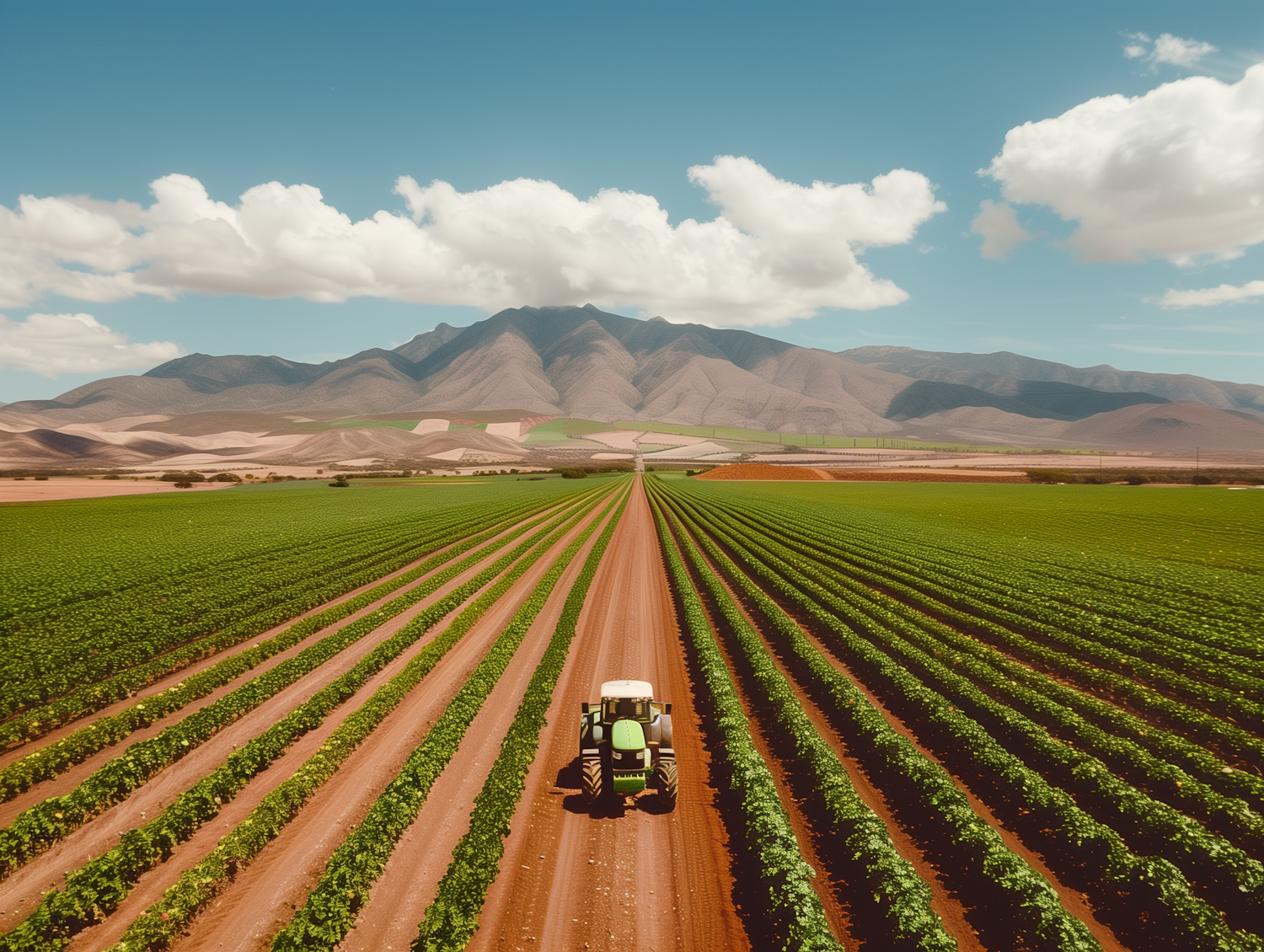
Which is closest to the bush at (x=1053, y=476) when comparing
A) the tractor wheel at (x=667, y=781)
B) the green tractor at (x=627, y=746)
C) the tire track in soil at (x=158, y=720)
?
the tire track in soil at (x=158, y=720)

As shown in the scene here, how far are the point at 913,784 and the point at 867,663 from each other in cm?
757

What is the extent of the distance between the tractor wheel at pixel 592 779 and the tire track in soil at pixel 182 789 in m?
7.81

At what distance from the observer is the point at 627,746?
12539 millimetres

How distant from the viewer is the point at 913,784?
13375 millimetres

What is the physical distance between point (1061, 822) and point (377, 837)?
563 inches

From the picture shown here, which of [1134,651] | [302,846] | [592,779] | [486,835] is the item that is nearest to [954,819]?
[592,779]

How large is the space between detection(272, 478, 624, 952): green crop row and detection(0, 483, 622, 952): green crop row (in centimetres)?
190

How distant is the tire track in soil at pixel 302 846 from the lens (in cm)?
987

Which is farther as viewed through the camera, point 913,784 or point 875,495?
point 875,495

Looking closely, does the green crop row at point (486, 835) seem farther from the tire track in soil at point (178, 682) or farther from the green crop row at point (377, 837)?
the tire track in soil at point (178, 682)

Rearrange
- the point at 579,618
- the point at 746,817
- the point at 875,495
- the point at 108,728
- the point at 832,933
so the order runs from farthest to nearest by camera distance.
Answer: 1. the point at 875,495
2. the point at 579,618
3. the point at 108,728
4. the point at 746,817
5. the point at 832,933

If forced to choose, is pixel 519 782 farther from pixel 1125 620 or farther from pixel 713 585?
pixel 1125 620

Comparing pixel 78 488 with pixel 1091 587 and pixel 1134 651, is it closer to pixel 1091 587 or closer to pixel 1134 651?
pixel 1134 651

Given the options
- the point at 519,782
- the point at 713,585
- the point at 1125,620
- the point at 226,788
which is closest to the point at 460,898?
the point at 519,782
